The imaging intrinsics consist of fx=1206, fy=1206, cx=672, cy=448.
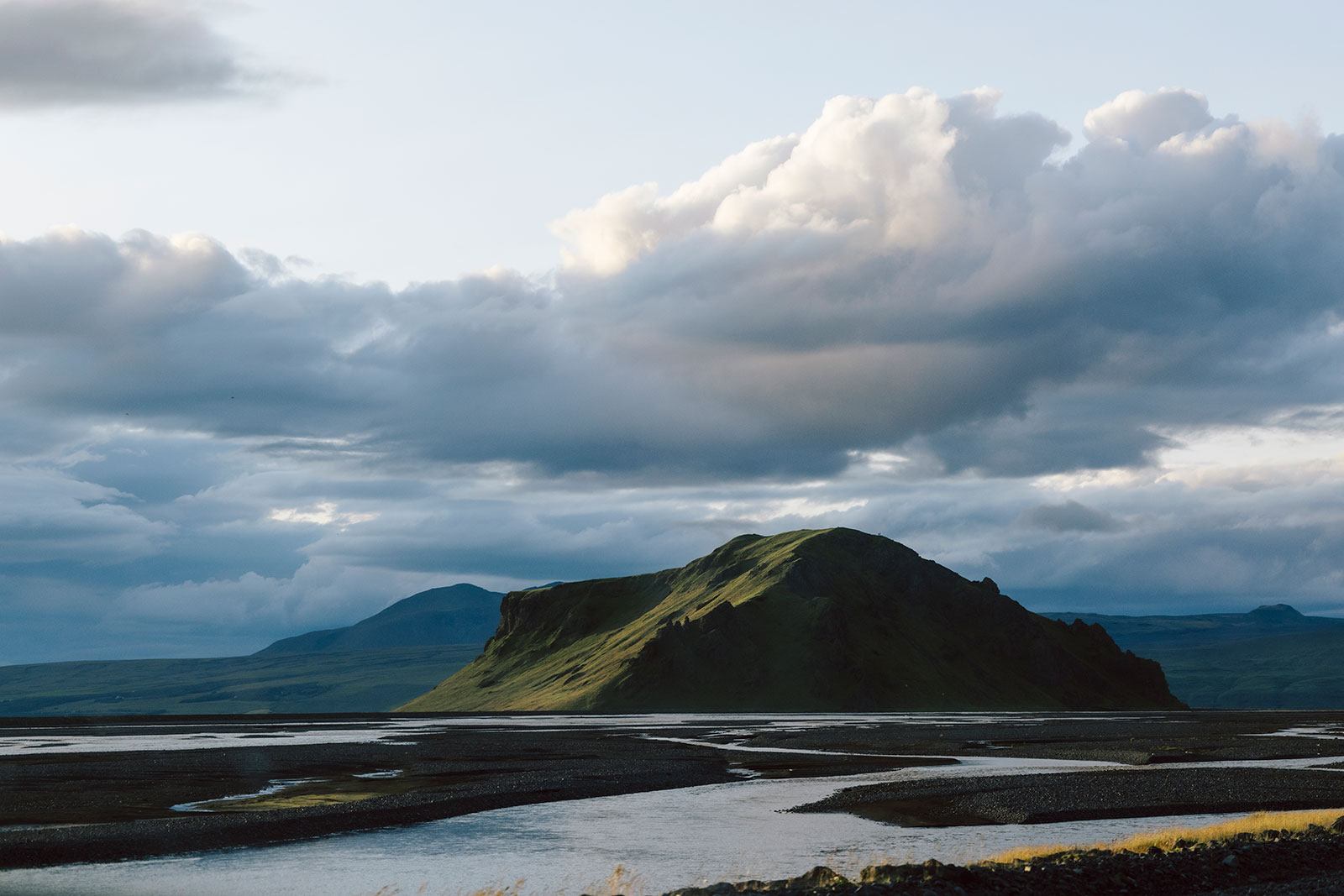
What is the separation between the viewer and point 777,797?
190 feet

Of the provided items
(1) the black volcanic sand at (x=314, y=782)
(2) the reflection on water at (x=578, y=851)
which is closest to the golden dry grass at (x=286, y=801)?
(1) the black volcanic sand at (x=314, y=782)

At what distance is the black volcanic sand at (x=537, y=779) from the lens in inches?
1861

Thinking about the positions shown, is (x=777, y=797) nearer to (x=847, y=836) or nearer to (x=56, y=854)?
(x=847, y=836)

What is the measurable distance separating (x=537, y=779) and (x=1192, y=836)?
38548 millimetres

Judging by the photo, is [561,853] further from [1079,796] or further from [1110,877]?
[1079,796]

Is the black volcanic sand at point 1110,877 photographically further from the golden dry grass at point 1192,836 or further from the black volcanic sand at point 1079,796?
the black volcanic sand at point 1079,796

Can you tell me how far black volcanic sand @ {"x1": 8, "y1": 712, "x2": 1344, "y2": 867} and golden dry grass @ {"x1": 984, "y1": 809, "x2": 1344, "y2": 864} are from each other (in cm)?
801

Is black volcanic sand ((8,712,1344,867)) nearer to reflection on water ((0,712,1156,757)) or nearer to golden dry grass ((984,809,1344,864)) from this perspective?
reflection on water ((0,712,1156,757))

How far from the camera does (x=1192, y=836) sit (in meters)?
37.8

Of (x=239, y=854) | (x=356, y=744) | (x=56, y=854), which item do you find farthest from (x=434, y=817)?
(x=356, y=744)

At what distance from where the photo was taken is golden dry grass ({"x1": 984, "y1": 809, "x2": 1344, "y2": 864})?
35250 millimetres

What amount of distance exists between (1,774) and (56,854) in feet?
123

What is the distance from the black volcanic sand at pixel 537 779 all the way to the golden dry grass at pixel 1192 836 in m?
8.01

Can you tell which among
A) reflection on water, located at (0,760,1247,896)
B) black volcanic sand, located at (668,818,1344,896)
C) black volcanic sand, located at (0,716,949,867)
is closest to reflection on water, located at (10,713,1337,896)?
reflection on water, located at (0,760,1247,896)
